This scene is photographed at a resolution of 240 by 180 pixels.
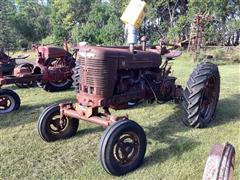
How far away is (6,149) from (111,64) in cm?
167

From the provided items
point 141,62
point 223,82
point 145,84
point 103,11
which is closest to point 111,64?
point 141,62

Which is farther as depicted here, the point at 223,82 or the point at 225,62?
the point at 225,62

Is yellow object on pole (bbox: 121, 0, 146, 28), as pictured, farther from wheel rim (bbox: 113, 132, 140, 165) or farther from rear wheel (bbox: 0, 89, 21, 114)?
rear wheel (bbox: 0, 89, 21, 114)

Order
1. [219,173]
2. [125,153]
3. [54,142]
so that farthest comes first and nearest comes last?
[54,142] < [125,153] < [219,173]

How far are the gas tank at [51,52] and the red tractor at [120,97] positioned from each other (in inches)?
121

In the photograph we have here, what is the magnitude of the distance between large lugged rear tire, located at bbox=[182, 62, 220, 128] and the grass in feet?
0.45

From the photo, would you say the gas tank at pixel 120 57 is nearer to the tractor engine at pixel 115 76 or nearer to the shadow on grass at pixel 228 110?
the tractor engine at pixel 115 76

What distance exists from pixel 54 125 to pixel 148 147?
125 centimetres

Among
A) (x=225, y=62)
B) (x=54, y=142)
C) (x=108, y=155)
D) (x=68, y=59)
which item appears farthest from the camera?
(x=225, y=62)

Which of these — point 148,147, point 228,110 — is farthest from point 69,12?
point 148,147

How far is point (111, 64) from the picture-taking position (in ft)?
13.5

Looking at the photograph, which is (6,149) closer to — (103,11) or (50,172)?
(50,172)

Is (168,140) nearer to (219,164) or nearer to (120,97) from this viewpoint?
(120,97)

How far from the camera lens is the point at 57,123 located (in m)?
4.53
